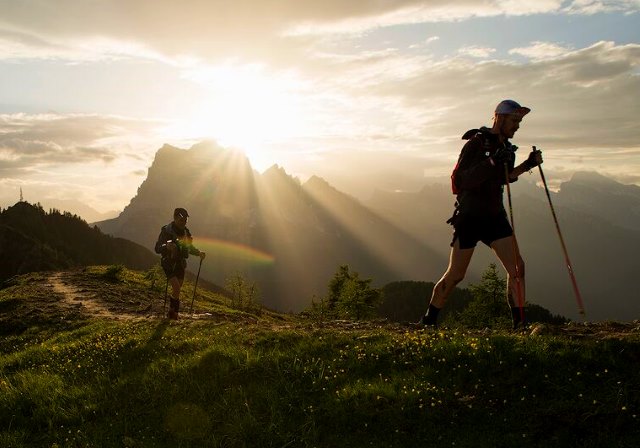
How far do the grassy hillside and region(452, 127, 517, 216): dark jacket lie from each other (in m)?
2.62

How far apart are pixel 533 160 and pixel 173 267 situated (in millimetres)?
13205

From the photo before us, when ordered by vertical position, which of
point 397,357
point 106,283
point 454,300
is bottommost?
point 454,300

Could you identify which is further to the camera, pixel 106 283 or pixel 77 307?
pixel 106 283

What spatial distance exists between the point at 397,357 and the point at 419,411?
74.4 inches

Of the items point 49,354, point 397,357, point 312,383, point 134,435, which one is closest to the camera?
point 134,435

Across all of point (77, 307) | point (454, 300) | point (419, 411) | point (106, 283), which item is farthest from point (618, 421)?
point (454, 300)

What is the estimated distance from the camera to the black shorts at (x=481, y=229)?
31.9 feet

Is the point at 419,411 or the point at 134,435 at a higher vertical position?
the point at 419,411

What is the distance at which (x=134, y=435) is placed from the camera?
7.50m

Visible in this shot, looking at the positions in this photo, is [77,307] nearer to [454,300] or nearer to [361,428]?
[361,428]

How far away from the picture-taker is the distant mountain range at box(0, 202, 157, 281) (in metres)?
106

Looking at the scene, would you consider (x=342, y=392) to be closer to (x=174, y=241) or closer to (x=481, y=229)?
(x=481, y=229)

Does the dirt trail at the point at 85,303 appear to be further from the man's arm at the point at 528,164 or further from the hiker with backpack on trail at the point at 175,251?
the man's arm at the point at 528,164

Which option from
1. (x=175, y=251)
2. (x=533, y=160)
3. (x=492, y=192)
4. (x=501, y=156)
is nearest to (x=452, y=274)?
(x=492, y=192)
